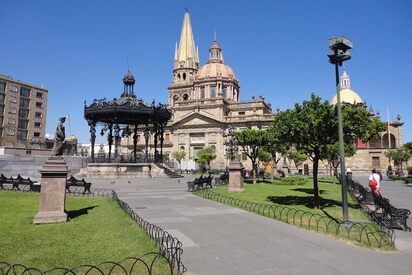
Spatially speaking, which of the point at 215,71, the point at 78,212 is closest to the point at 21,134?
the point at 215,71

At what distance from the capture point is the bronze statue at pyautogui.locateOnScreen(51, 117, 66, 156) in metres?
10.4

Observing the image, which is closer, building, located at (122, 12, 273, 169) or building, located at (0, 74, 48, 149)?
building, located at (122, 12, 273, 169)

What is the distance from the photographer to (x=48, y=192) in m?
9.70

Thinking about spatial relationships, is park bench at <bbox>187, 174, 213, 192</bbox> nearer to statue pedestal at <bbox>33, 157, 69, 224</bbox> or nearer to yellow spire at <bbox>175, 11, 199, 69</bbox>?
statue pedestal at <bbox>33, 157, 69, 224</bbox>

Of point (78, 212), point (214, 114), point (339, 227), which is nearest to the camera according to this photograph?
point (339, 227)

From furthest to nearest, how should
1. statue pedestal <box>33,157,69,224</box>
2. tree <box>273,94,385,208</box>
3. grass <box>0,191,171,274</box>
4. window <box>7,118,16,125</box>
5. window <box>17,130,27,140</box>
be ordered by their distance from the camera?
window <box>17,130,27,140</box>, window <box>7,118,16,125</box>, tree <box>273,94,385,208</box>, statue pedestal <box>33,157,69,224</box>, grass <box>0,191,171,274</box>

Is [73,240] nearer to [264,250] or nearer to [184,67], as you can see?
[264,250]

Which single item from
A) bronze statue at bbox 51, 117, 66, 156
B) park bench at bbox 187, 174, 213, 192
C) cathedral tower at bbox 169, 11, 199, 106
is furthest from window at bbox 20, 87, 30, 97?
bronze statue at bbox 51, 117, 66, 156

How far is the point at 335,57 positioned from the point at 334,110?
3.24 m

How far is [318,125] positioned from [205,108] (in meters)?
55.1

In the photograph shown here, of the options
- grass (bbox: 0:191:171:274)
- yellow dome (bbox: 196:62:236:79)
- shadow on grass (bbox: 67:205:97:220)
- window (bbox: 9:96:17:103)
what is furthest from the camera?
yellow dome (bbox: 196:62:236:79)

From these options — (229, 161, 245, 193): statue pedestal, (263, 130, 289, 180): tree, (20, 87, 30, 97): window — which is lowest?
(229, 161, 245, 193): statue pedestal

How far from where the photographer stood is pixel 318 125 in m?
12.8

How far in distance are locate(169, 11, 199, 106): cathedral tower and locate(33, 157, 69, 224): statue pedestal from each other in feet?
227
